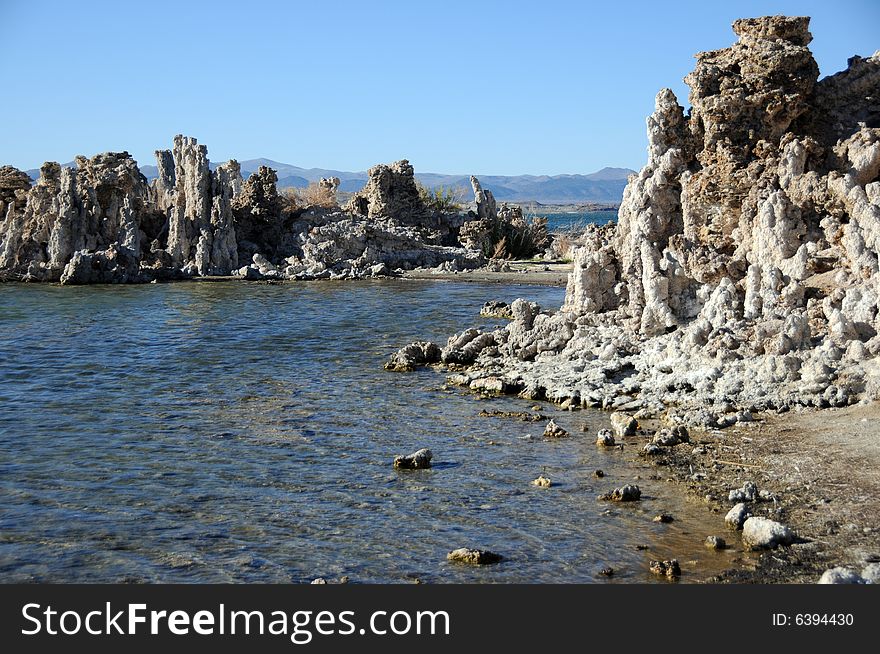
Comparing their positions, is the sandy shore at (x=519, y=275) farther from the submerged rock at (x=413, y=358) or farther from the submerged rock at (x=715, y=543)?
the submerged rock at (x=715, y=543)

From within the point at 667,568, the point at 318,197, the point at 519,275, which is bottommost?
the point at 667,568

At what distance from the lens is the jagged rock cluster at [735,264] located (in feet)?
48.8

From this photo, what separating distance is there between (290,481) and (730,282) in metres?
9.40

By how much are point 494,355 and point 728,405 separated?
674 cm

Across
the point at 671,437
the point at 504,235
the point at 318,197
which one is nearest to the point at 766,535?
the point at 671,437

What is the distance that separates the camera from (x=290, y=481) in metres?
11.9

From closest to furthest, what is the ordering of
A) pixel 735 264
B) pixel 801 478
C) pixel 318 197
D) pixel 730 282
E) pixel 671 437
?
pixel 801 478 → pixel 671 437 → pixel 730 282 → pixel 735 264 → pixel 318 197

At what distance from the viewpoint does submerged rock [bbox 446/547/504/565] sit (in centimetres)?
902

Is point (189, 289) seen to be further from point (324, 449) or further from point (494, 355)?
point (324, 449)

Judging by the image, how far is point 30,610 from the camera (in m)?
7.16

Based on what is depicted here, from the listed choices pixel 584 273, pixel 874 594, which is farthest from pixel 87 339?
pixel 874 594

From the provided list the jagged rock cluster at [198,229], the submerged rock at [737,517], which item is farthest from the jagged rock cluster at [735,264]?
the jagged rock cluster at [198,229]

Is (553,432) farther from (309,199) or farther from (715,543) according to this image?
(309,199)

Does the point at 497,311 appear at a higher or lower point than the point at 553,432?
higher
